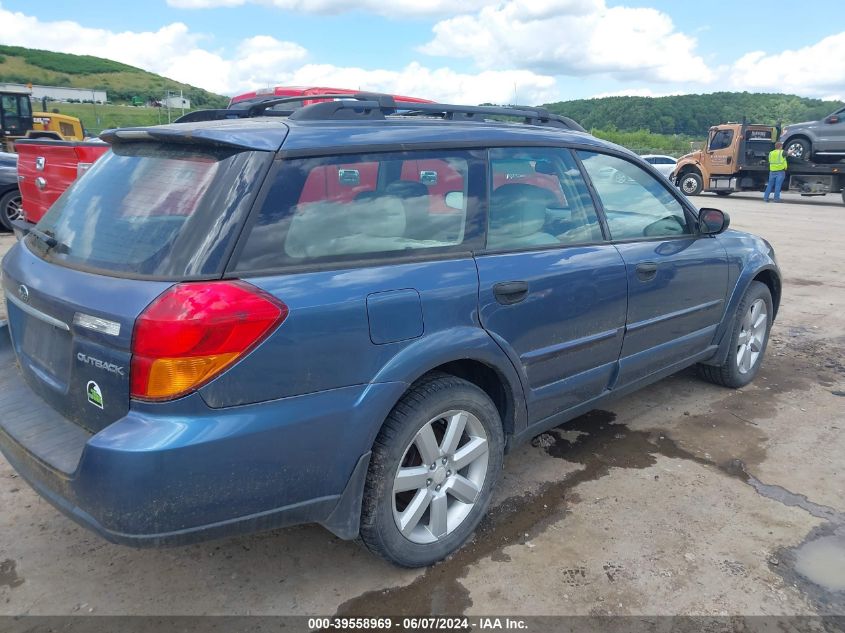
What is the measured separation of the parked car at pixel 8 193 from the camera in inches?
392

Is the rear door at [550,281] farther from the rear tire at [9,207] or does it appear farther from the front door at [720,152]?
the front door at [720,152]

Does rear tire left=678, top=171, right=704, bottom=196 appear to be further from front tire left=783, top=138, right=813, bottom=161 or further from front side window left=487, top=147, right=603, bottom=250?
front side window left=487, top=147, right=603, bottom=250

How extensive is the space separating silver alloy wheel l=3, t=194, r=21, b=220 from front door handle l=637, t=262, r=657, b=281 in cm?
966

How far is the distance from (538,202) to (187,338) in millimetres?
1754

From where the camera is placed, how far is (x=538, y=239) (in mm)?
3055

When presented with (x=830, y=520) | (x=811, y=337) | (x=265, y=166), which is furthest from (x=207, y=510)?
(x=811, y=337)

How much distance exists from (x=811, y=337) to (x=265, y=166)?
543 centimetres

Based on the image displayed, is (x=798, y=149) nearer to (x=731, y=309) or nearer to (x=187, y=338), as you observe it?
(x=731, y=309)

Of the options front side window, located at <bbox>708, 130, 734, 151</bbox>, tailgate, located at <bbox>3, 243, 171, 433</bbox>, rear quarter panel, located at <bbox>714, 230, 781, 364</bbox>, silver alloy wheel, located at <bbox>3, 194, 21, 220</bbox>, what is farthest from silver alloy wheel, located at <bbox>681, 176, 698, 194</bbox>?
tailgate, located at <bbox>3, 243, 171, 433</bbox>

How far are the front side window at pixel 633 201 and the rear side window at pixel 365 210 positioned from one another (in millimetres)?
882

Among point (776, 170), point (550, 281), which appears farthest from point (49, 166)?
point (776, 170)

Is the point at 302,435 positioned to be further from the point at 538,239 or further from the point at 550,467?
the point at 550,467

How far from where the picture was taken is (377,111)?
9.77 ft

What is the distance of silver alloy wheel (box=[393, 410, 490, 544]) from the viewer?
2.56 meters
